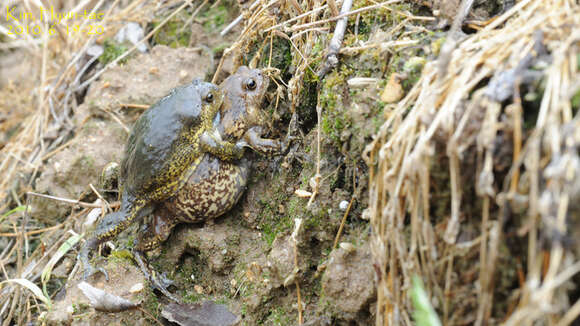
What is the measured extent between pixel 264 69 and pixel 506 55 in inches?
78.6

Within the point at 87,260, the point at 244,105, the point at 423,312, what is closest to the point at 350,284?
the point at 423,312

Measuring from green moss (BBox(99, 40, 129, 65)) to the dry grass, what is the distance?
3521 mm

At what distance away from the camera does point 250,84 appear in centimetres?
373

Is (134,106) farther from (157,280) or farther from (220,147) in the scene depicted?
(157,280)

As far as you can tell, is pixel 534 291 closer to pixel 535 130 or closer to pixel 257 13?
pixel 535 130

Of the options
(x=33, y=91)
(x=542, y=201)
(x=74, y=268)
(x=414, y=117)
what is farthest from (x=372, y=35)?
(x=33, y=91)

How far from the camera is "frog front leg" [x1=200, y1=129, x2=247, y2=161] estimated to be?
3531mm

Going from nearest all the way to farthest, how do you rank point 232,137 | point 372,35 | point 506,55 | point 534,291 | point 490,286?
point 534,291
point 490,286
point 506,55
point 372,35
point 232,137

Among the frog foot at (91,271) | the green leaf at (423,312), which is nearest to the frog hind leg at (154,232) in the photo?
the frog foot at (91,271)

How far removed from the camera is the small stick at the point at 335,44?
3.06m

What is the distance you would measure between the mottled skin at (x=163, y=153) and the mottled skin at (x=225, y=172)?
8 cm

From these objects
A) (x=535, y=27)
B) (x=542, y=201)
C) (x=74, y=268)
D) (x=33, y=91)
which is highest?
(x=535, y=27)

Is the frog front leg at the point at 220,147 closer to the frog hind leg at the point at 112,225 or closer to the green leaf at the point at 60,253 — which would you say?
the frog hind leg at the point at 112,225

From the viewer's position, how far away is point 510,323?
5.92 feet
